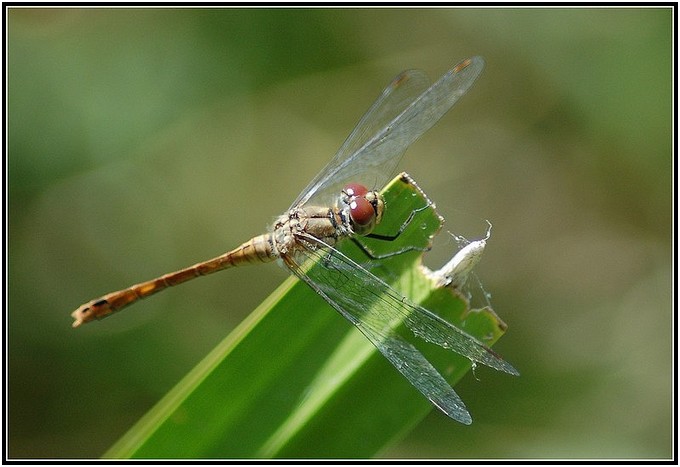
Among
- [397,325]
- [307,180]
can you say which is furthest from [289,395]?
[307,180]

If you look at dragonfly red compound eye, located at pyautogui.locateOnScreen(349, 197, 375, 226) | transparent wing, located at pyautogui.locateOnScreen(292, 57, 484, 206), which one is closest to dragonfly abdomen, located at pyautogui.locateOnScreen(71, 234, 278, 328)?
transparent wing, located at pyautogui.locateOnScreen(292, 57, 484, 206)

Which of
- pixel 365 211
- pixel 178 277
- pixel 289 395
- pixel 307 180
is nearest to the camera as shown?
pixel 289 395

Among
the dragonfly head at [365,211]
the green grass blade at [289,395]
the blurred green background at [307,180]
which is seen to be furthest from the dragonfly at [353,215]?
the blurred green background at [307,180]

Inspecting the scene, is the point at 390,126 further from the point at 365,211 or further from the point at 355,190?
the point at 365,211

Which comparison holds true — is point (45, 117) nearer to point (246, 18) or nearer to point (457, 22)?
point (246, 18)

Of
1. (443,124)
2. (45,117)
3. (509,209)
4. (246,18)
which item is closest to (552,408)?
(509,209)

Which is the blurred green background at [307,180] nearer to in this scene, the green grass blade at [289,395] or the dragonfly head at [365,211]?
the dragonfly head at [365,211]
